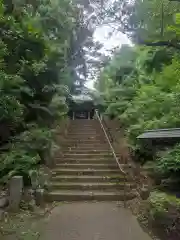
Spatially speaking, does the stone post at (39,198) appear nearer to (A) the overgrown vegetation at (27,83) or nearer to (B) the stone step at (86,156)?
(A) the overgrown vegetation at (27,83)

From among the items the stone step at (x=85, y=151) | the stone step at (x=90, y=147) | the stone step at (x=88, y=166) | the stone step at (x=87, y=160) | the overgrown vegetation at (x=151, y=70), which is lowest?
the stone step at (x=88, y=166)

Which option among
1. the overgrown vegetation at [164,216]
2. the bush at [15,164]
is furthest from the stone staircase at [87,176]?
the overgrown vegetation at [164,216]

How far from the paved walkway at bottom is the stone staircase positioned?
38 centimetres

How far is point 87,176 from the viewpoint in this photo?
815 cm

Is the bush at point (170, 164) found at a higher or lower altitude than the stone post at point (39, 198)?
higher

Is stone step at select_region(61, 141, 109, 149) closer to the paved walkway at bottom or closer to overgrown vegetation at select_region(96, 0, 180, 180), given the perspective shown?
overgrown vegetation at select_region(96, 0, 180, 180)

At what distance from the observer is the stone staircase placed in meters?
→ 6.94

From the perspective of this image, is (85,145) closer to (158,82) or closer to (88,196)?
(158,82)

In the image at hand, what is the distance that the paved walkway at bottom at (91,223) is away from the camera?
186 inches

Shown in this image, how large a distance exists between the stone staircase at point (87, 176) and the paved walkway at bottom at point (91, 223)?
384mm

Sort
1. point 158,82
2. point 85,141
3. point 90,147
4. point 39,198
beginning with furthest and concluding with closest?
point 85,141
point 90,147
point 158,82
point 39,198

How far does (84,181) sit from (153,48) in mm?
4847

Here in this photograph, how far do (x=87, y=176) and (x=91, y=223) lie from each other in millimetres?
2853

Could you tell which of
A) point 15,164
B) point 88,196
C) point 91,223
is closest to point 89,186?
point 88,196
